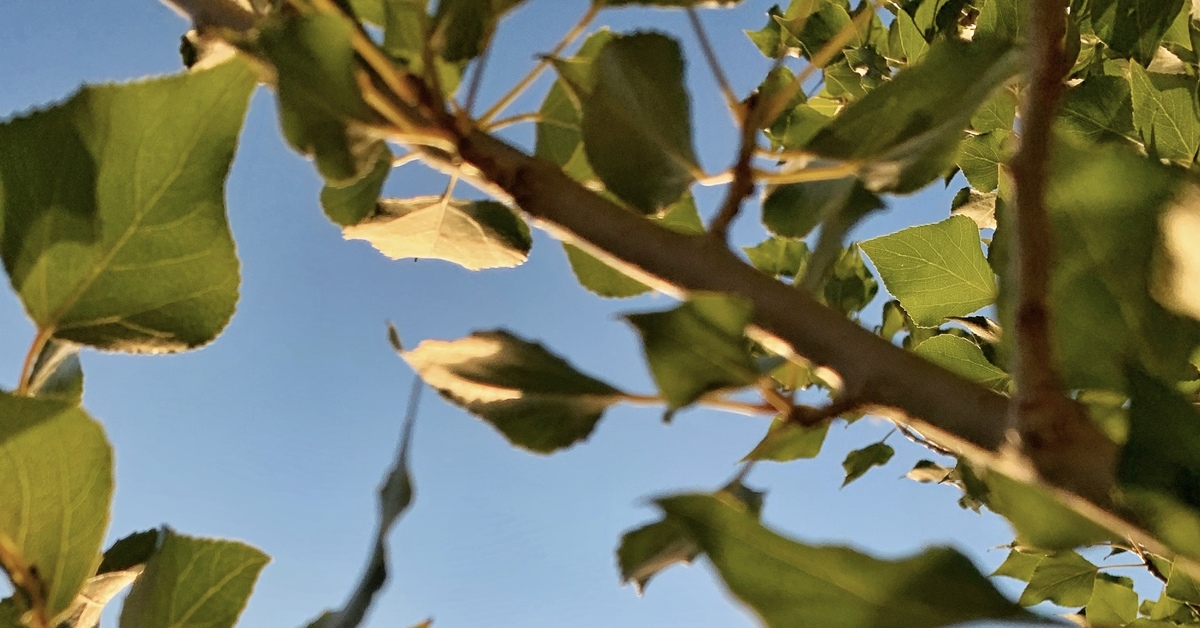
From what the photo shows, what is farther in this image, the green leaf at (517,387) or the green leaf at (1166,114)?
the green leaf at (1166,114)

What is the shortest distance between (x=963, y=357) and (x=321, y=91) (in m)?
0.60

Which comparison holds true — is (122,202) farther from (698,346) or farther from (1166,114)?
(1166,114)

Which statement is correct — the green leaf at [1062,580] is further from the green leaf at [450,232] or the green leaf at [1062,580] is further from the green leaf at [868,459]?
the green leaf at [450,232]

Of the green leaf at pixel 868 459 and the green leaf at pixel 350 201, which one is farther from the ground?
the green leaf at pixel 350 201

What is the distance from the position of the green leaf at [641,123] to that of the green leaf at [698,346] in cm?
7

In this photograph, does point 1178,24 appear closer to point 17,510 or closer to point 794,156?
point 794,156

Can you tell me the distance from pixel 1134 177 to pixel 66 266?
0.35m

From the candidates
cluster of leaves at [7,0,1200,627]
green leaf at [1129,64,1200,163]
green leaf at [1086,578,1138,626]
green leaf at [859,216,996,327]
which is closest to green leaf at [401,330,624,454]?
cluster of leaves at [7,0,1200,627]

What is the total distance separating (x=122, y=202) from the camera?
0.30m

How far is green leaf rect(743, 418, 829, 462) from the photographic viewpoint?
0.36 m

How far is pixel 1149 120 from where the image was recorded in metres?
0.60

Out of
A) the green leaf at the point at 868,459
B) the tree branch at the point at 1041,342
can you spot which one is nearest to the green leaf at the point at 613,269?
the tree branch at the point at 1041,342

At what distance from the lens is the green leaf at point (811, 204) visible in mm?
315

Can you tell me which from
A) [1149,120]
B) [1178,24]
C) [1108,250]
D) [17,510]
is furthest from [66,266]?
[1178,24]
